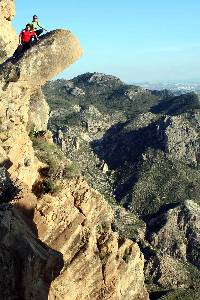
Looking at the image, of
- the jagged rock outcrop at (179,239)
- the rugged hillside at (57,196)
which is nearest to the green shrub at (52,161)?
the rugged hillside at (57,196)

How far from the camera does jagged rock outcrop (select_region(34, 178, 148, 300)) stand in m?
36.2

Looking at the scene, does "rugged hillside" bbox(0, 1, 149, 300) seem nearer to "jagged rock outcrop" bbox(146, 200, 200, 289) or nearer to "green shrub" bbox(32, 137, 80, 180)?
"green shrub" bbox(32, 137, 80, 180)

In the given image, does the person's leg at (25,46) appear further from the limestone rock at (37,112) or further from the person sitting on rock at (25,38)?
the limestone rock at (37,112)

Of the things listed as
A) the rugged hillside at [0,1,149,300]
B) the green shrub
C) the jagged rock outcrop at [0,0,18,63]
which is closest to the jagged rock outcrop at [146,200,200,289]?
the jagged rock outcrop at [0,0,18,63]

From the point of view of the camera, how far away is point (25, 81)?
3984cm

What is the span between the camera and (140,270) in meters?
51.6

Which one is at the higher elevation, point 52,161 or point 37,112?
point 37,112

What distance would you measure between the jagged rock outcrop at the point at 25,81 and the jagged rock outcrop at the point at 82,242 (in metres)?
3.02

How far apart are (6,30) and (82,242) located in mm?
24031

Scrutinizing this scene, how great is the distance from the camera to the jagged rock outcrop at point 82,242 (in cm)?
3622

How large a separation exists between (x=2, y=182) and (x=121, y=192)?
508ft

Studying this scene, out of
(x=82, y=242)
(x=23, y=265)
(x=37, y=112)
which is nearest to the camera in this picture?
(x=23, y=265)

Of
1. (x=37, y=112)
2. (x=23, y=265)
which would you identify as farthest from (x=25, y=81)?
(x=23, y=265)

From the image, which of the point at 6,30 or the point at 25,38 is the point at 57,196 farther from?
the point at 6,30
